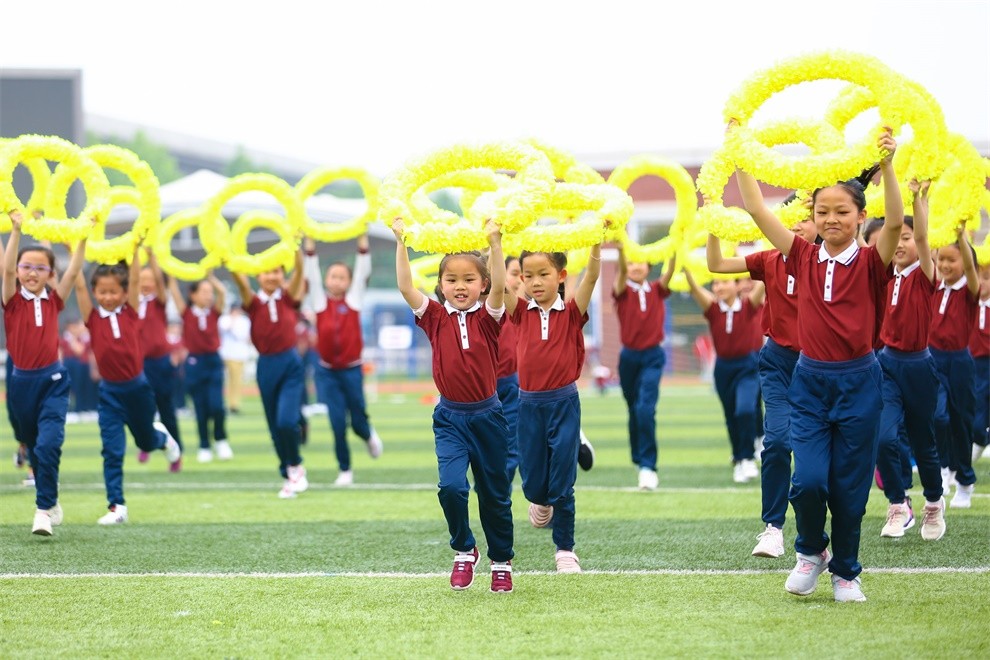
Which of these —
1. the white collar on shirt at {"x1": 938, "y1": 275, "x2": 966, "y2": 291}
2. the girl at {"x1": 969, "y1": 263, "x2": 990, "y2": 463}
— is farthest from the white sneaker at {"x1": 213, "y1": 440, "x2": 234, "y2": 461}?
the white collar on shirt at {"x1": 938, "y1": 275, "x2": 966, "y2": 291}

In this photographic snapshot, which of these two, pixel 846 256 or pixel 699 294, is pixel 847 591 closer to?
pixel 846 256

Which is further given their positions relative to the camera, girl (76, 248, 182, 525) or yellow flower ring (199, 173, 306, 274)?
yellow flower ring (199, 173, 306, 274)

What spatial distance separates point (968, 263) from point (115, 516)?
7.10 m

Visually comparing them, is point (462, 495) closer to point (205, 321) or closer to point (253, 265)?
point (253, 265)

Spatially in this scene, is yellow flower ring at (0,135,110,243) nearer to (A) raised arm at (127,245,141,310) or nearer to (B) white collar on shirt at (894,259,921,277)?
(A) raised arm at (127,245,141,310)

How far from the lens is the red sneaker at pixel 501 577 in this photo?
23.5ft

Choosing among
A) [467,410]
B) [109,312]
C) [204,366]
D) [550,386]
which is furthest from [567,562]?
[204,366]

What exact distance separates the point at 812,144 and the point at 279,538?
476cm

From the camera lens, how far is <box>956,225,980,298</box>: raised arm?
9.44 meters

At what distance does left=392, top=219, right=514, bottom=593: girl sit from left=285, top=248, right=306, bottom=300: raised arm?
229 inches

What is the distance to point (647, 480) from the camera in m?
12.7

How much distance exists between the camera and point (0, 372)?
3769 centimetres

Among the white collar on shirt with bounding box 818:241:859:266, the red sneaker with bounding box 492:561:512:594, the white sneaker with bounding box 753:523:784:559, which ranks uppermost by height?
the white collar on shirt with bounding box 818:241:859:266

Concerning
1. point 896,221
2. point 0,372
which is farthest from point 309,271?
point 0,372
